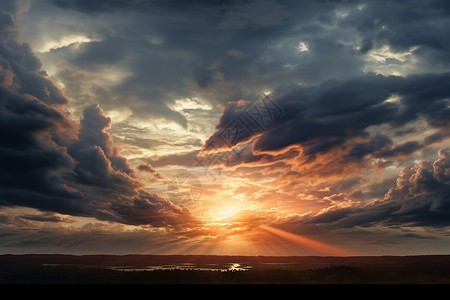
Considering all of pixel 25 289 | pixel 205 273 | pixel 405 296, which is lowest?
pixel 205 273

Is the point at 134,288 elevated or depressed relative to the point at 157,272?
elevated

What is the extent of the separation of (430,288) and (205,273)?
11451 cm

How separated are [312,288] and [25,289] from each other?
12549mm

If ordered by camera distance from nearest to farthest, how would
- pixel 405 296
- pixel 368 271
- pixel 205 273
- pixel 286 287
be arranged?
pixel 405 296, pixel 286 287, pixel 368 271, pixel 205 273

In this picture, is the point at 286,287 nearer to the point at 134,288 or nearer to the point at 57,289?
the point at 134,288

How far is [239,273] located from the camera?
104 metres

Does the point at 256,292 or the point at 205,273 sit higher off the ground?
the point at 256,292

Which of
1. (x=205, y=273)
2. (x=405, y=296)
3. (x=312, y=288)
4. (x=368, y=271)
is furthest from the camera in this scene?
(x=205, y=273)

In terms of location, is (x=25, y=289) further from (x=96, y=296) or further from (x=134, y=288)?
(x=134, y=288)

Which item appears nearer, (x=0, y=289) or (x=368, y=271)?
(x=0, y=289)

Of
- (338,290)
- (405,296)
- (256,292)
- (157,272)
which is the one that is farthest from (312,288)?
(157,272)

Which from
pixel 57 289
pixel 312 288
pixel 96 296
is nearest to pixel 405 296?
pixel 312 288

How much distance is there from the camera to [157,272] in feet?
396

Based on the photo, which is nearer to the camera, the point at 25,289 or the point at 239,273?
the point at 25,289
